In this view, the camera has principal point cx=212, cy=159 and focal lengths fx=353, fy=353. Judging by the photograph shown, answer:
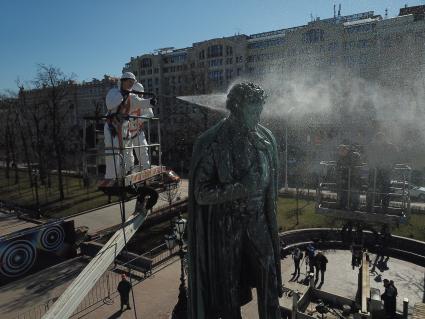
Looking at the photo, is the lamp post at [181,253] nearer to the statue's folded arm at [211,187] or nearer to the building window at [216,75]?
the statue's folded arm at [211,187]

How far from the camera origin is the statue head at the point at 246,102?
12.2 feet

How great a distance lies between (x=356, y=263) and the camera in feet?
50.7

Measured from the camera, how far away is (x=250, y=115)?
3781 millimetres

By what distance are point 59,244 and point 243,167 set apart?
16.0 meters

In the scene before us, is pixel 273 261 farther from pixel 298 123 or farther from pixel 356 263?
pixel 298 123

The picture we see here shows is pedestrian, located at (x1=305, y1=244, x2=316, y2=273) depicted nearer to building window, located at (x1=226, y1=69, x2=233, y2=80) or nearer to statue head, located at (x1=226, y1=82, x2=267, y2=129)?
statue head, located at (x1=226, y1=82, x2=267, y2=129)

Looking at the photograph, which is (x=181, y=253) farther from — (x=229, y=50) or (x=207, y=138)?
(x=229, y=50)

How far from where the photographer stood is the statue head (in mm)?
3711

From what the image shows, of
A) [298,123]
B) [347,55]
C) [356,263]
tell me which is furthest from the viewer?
[347,55]

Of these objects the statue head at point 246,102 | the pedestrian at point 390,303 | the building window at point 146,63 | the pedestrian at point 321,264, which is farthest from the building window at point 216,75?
the statue head at point 246,102

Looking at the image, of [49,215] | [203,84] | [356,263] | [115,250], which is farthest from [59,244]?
[203,84]

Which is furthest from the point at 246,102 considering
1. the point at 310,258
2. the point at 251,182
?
the point at 310,258

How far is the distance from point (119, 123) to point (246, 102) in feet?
15.9

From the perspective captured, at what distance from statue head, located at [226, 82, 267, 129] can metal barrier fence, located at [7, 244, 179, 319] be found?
8.24 m
